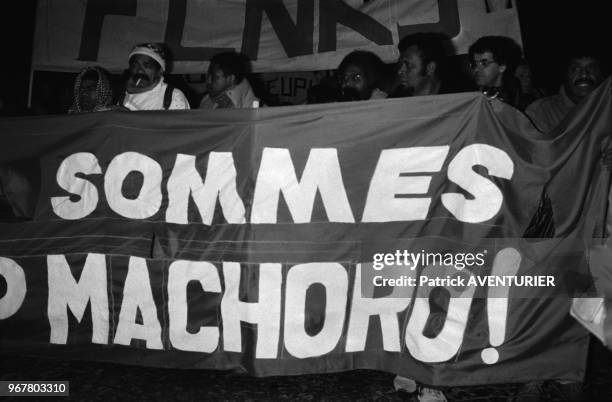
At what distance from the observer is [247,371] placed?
3.86m

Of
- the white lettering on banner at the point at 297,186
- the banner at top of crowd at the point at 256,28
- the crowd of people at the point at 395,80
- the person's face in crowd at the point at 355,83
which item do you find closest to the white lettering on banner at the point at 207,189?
the white lettering on banner at the point at 297,186

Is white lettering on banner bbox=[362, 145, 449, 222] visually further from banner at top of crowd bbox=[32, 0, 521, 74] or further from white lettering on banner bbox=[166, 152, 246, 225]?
banner at top of crowd bbox=[32, 0, 521, 74]

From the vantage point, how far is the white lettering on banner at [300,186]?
149 inches

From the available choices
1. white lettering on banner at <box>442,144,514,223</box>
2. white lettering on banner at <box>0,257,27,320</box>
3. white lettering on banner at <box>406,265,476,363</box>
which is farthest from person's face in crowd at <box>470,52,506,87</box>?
white lettering on banner at <box>0,257,27,320</box>

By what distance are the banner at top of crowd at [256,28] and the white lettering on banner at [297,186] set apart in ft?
7.35

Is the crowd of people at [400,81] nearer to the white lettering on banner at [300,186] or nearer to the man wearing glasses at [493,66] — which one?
the man wearing glasses at [493,66]

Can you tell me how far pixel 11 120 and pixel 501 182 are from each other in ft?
10.3

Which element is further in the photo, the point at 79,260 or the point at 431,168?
the point at 79,260

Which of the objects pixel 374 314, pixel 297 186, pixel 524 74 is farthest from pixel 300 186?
pixel 524 74

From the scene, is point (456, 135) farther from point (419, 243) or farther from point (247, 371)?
point (247, 371)

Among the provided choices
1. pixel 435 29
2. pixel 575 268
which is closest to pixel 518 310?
pixel 575 268

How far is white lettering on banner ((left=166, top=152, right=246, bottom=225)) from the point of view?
3920mm

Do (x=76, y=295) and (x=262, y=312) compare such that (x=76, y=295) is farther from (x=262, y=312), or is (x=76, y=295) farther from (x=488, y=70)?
(x=488, y=70)

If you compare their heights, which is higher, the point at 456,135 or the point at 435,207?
the point at 456,135
